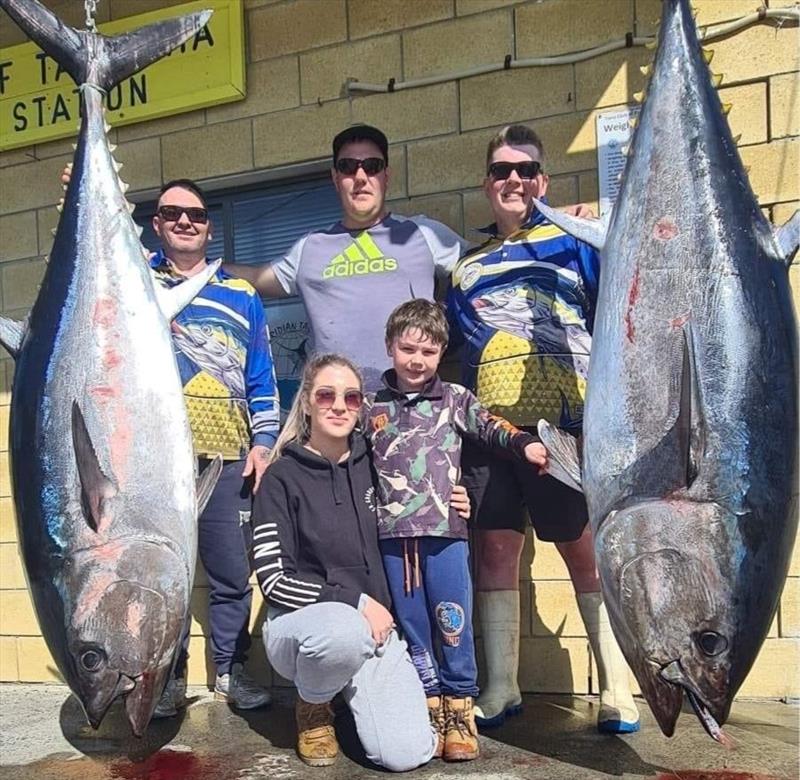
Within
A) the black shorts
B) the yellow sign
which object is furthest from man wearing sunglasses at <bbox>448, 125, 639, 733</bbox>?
the yellow sign

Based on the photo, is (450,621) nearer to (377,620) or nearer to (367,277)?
(377,620)

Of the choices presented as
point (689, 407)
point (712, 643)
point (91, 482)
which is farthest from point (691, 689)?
point (91, 482)

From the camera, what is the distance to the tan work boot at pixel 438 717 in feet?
8.56

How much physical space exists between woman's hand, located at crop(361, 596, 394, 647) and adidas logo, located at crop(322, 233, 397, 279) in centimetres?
114

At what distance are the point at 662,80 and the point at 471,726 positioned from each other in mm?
1843

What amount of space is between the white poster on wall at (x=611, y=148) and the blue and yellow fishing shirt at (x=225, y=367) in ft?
4.47

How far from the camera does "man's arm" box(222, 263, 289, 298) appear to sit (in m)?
3.34

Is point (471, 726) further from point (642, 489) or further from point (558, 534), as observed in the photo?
point (642, 489)

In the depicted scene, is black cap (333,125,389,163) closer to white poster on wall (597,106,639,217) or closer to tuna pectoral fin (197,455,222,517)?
white poster on wall (597,106,639,217)

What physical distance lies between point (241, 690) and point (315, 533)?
0.97 meters

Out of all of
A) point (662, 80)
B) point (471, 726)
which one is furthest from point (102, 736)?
point (662, 80)

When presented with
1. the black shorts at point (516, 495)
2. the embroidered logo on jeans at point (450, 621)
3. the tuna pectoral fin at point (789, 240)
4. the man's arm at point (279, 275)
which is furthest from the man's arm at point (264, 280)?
the tuna pectoral fin at point (789, 240)

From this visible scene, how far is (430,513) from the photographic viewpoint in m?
2.60

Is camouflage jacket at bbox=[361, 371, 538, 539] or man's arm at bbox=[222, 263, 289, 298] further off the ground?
man's arm at bbox=[222, 263, 289, 298]
